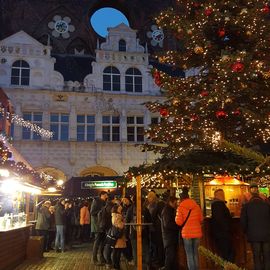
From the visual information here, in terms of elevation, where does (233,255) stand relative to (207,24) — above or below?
below

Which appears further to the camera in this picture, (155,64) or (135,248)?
(155,64)

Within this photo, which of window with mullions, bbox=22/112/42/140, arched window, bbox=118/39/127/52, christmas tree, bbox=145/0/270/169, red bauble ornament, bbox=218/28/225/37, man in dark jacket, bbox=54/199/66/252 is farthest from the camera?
arched window, bbox=118/39/127/52

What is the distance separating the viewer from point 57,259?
1242 cm

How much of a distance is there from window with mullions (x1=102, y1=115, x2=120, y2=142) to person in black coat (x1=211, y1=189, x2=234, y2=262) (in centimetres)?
1850

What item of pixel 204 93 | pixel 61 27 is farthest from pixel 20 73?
pixel 204 93

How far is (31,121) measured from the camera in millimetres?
25438

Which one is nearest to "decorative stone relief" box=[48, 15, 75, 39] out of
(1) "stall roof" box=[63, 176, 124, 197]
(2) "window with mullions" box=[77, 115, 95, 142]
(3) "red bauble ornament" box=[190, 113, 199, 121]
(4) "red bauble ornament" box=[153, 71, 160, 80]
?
(2) "window with mullions" box=[77, 115, 95, 142]

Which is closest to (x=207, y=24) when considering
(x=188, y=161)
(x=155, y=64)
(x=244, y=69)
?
(x=244, y=69)

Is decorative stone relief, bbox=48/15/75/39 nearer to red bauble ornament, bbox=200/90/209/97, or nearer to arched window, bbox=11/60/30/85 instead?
arched window, bbox=11/60/30/85

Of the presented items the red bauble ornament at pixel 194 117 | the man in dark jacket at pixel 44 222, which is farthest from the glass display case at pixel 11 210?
the red bauble ornament at pixel 194 117

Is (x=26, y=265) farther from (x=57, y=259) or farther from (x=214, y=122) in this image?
(x=214, y=122)

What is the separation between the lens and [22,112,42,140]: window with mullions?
1000 inches

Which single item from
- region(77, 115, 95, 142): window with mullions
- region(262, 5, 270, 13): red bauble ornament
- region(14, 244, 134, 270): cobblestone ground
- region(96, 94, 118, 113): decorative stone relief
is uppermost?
region(96, 94, 118, 113): decorative stone relief

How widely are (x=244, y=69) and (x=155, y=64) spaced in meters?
21.1
